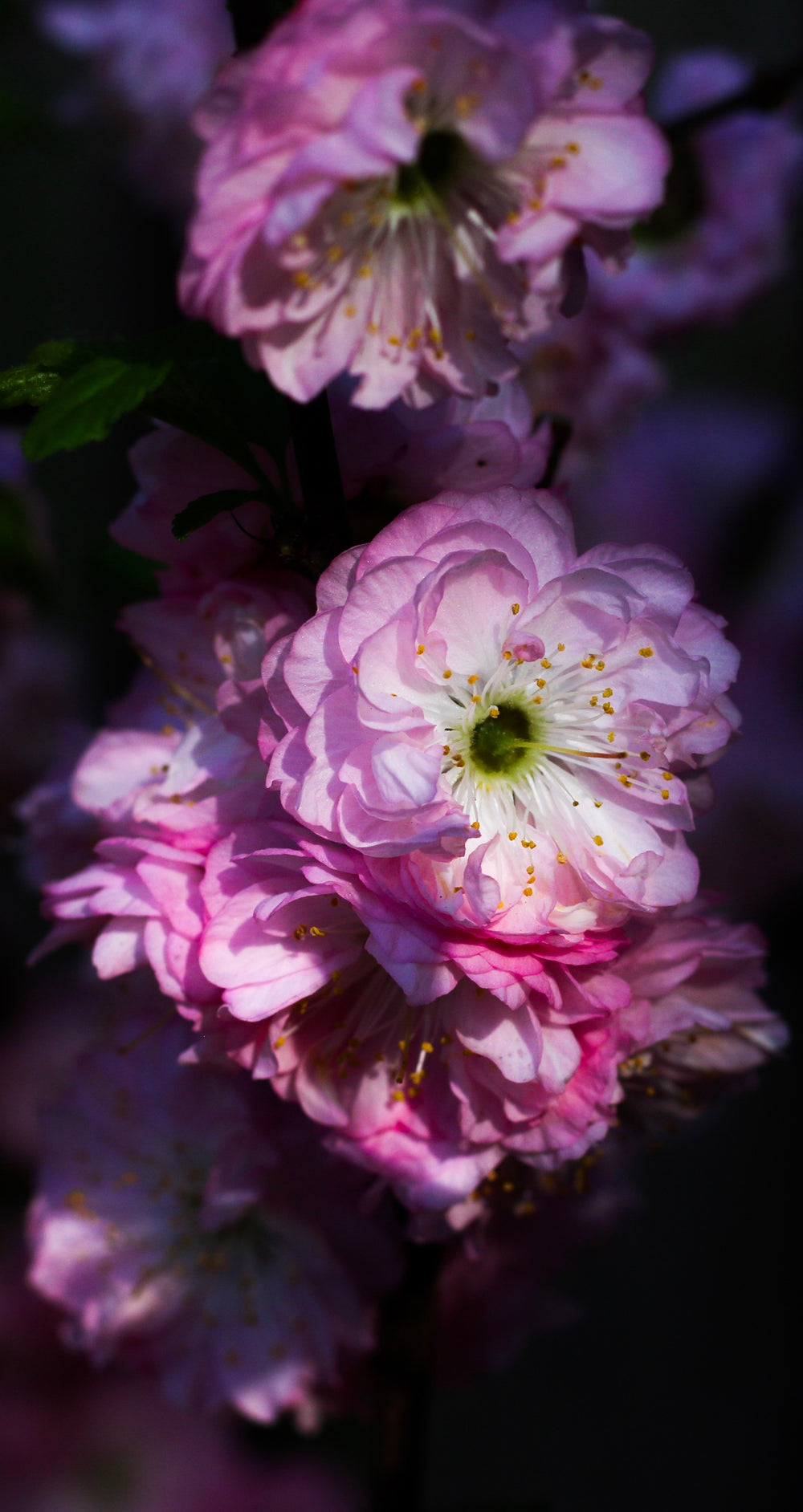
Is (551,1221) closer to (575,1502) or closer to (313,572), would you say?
(313,572)

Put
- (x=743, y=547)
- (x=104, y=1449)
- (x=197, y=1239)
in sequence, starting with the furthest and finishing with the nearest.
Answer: (x=743, y=547) → (x=104, y=1449) → (x=197, y=1239)

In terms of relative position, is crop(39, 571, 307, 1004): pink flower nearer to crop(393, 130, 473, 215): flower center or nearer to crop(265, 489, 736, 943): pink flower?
crop(265, 489, 736, 943): pink flower

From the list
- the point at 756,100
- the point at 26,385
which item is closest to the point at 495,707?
the point at 26,385

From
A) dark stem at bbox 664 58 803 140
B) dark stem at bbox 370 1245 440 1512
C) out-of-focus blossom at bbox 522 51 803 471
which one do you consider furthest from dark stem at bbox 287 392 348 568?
out-of-focus blossom at bbox 522 51 803 471

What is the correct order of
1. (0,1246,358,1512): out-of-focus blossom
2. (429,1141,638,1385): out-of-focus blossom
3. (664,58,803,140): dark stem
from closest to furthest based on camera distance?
(429,1141,638,1385): out-of-focus blossom < (664,58,803,140): dark stem < (0,1246,358,1512): out-of-focus blossom

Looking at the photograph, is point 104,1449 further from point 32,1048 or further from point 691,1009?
point 691,1009

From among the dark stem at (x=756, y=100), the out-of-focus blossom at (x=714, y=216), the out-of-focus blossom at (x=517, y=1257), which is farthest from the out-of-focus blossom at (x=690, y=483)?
the out-of-focus blossom at (x=517, y=1257)

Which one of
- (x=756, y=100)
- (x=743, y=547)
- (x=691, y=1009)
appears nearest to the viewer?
(x=691, y=1009)
